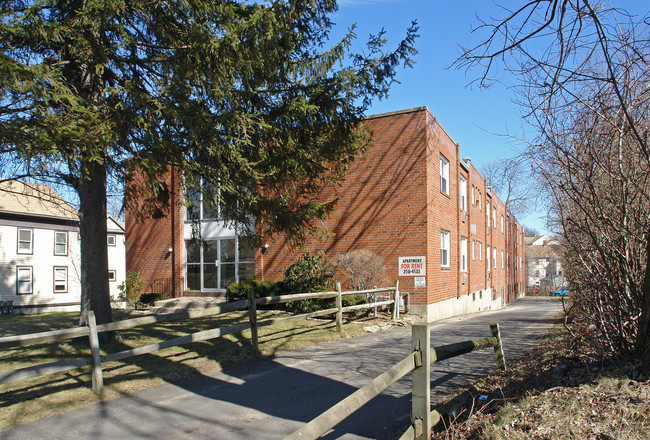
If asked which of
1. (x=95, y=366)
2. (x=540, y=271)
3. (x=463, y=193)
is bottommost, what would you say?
(x=540, y=271)

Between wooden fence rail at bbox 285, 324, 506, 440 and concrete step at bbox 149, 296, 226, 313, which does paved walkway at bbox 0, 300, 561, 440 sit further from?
concrete step at bbox 149, 296, 226, 313

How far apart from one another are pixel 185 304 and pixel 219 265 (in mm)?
2336

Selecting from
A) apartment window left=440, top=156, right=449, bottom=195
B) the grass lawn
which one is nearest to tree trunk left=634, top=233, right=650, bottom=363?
the grass lawn

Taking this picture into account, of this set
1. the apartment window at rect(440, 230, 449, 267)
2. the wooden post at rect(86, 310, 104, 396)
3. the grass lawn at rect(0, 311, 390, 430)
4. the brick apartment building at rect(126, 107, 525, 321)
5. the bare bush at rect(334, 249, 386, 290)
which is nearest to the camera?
the grass lawn at rect(0, 311, 390, 430)

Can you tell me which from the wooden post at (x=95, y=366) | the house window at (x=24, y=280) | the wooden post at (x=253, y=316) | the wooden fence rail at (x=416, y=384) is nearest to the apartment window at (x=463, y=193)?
the wooden post at (x=253, y=316)

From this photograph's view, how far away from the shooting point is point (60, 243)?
3025 cm

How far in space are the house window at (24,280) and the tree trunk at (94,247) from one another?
74.8ft

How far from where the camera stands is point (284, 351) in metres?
9.52

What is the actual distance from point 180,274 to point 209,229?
263 cm

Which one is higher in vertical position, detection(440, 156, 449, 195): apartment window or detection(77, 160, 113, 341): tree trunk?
detection(440, 156, 449, 195): apartment window

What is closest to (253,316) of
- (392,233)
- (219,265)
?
(392,233)

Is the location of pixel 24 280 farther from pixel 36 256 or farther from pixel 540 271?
pixel 540 271

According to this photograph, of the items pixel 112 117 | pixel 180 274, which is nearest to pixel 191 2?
pixel 112 117

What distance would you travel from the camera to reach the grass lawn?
19.4 feet
